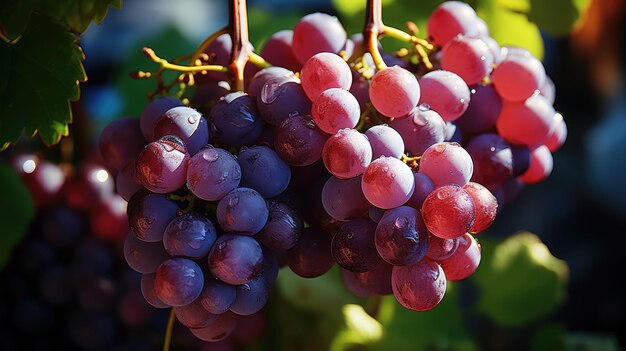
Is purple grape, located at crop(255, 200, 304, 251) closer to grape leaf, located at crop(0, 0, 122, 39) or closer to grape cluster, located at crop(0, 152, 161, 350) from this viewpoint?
grape leaf, located at crop(0, 0, 122, 39)

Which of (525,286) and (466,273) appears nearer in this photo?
(466,273)

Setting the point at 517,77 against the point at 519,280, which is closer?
the point at 517,77

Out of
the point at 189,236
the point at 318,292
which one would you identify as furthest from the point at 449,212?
the point at 318,292

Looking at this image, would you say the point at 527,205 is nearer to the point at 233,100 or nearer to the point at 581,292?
the point at 581,292

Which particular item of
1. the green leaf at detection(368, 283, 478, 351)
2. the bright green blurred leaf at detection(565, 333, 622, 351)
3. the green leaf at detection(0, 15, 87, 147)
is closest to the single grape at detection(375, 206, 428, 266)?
the green leaf at detection(0, 15, 87, 147)

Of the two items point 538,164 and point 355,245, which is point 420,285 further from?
point 538,164

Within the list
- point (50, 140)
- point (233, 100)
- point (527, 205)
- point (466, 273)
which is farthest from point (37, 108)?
point (527, 205)

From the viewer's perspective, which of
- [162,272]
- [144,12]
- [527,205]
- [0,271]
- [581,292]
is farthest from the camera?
[144,12]
